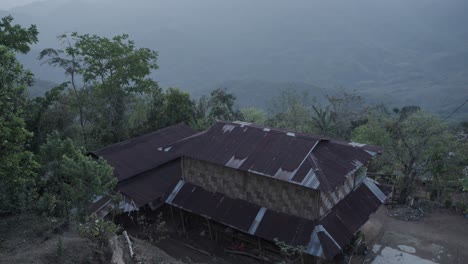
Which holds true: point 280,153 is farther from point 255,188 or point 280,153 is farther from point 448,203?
point 448,203

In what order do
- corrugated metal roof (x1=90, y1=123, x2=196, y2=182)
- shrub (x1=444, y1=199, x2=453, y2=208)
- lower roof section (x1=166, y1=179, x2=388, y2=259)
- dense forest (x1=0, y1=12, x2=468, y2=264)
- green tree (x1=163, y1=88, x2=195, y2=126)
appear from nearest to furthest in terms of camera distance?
dense forest (x1=0, y1=12, x2=468, y2=264)
lower roof section (x1=166, y1=179, x2=388, y2=259)
corrugated metal roof (x1=90, y1=123, x2=196, y2=182)
shrub (x1=444, y1=199, x2=453, y2=208)
green tree (x1=163, y1=88, x2=195, y2=126)

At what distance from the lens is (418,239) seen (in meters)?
20.3

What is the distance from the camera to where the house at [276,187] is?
15812mm

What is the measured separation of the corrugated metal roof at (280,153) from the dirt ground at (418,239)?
17.0 feet

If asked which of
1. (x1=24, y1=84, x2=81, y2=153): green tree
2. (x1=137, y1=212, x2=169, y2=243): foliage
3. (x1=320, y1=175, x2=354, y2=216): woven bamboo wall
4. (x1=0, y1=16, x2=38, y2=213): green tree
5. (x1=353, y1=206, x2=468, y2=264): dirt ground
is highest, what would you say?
(x1=0, y1=16, x2=38, y2=213): green tree

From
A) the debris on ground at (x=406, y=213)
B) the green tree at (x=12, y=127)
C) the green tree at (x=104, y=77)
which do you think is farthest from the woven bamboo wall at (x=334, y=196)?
the green tree at (x=104, y=77)

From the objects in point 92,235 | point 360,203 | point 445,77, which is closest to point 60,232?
point 92,235

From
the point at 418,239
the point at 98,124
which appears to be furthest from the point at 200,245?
the point at 98,124

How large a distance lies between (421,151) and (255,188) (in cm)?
1262

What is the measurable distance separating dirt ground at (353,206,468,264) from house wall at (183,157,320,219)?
4.59m

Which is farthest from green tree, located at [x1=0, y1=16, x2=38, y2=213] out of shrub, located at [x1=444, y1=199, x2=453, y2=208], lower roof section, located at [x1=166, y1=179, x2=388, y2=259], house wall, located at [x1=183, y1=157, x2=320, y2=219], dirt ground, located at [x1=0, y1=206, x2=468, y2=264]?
shrub, located at [x1=444, y1=199, x2=453, y2=208]

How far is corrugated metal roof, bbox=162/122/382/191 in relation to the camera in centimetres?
1584

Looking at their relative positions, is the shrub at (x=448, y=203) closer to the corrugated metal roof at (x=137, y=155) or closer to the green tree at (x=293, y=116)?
the green tree at (x=293, y=116)

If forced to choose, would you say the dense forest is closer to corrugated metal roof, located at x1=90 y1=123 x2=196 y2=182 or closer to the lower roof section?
corrugated metal roof, located at x1=90 y1=123 x2=196 y2=182
